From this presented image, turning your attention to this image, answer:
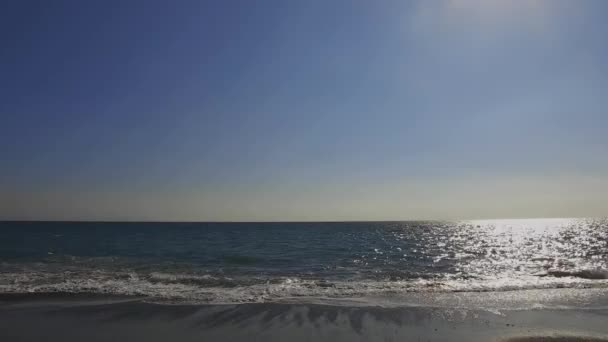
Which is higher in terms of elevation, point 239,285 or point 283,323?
point 283,323

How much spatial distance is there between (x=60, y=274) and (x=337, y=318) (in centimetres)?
1845

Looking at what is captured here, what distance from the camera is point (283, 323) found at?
37.9 ft

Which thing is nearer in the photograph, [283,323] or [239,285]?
[283,323]

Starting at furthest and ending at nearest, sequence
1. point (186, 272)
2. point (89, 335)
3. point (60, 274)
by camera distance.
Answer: point (186, 272), point (60, 274), point (89, 335)

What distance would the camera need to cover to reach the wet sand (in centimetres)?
1017

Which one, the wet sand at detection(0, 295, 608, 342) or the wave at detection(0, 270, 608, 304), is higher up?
the wet sand at detection(0, 295, 608, 342)

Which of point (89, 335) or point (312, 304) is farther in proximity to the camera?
point (312, 304)

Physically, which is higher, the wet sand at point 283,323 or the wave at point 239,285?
the wet sand at point 283,323

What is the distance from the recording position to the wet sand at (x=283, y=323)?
33.4 feet

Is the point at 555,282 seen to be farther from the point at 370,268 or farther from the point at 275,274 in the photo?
the point at 275,274

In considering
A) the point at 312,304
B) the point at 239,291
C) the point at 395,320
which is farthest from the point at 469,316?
the point at 239,291

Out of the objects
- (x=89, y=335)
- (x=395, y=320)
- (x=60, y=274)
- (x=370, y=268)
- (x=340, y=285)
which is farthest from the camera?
(x=370, y=268)

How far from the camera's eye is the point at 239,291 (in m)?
16.9

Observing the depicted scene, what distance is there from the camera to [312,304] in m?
14.2
